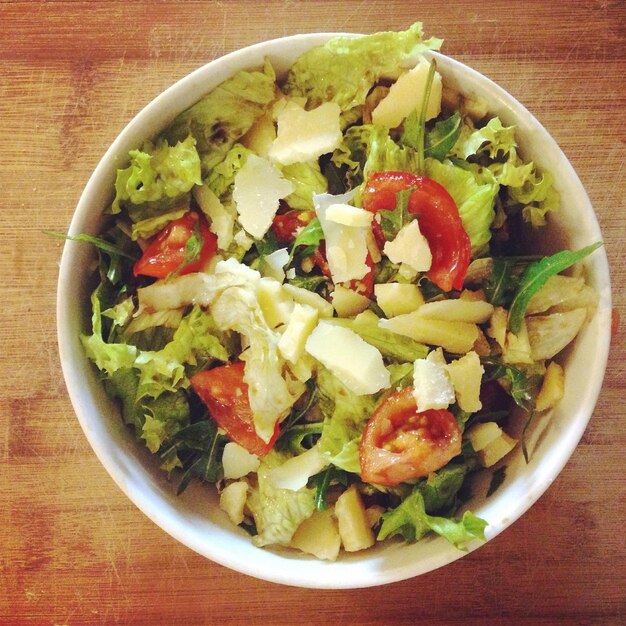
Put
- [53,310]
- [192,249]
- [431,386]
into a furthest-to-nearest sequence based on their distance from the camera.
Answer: [53,310], [192,249], [431,386]

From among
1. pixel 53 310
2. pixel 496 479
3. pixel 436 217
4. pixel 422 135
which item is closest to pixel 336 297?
pixel 436 217

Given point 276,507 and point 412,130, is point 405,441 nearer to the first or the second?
point 276,507

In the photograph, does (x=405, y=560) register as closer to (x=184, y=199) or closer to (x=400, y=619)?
(x=400, y=619)

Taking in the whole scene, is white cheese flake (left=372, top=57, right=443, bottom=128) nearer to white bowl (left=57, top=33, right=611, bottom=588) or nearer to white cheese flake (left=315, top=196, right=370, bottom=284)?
white bowl (left=57, top=33, right=611, bottom=588)

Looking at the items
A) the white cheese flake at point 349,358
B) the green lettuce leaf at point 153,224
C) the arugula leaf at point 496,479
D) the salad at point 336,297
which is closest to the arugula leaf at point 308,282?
the salad at point 336,297

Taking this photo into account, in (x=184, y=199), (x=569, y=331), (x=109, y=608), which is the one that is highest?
(x=184, y=199)

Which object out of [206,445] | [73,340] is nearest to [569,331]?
[206,445]
